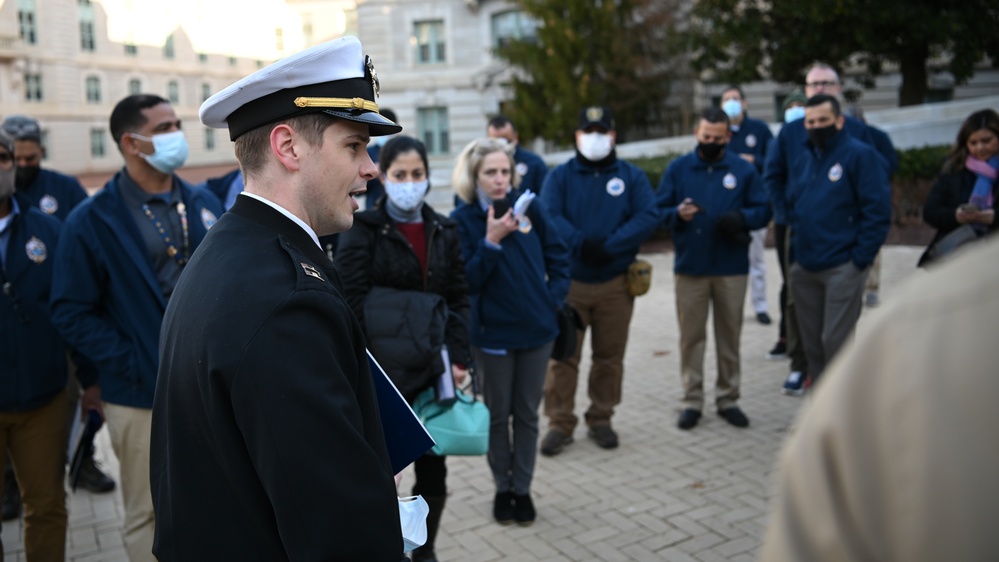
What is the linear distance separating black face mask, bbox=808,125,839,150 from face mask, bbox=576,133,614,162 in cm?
155

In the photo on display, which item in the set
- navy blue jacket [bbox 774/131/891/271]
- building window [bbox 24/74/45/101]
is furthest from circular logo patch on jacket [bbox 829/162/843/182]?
building window [bbox 24/74/45/101]

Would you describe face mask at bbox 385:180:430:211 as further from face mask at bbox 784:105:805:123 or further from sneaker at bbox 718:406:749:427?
face mask at bbox 784:105:805:123

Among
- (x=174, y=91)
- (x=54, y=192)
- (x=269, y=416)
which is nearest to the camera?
(x=269, y=416)

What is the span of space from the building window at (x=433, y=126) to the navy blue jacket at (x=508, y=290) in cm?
3357

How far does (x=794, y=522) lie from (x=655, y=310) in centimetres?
1024

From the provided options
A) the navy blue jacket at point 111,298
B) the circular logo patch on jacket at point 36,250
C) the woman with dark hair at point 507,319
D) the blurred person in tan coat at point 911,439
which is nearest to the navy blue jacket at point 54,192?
the circular logo patch on jacket at point 36,250

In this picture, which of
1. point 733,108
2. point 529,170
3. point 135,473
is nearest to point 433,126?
point 733,108

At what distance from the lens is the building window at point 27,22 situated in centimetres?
4712

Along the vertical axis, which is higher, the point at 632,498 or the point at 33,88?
the point at 33,88

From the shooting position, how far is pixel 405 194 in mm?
4438

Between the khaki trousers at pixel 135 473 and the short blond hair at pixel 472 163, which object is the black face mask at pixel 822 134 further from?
the khaki trousers at pixel 135 473

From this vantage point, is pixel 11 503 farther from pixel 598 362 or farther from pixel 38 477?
pixel 598 362

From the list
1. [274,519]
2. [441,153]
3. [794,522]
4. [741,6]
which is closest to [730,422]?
[274,519]

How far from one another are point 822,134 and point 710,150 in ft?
2.87
